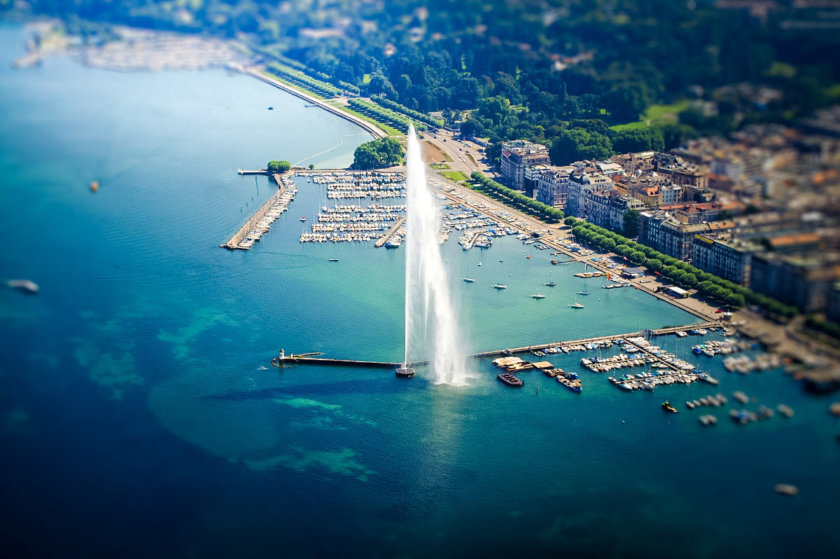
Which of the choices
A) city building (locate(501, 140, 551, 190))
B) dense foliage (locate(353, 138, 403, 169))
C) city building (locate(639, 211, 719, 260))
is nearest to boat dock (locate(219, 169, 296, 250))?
dense foliage (locate(353, 138, 403, 169))

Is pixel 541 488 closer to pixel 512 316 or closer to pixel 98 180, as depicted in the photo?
pixel 512 316

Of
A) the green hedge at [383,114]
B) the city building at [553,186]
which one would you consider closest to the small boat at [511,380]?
the city building at [553,186]

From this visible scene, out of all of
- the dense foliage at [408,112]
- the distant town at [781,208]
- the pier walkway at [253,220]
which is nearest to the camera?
the distant town at [781,208]

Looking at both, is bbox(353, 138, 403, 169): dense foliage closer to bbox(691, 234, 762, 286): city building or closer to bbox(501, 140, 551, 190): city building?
bbox(501, 140, 551, 190): city building

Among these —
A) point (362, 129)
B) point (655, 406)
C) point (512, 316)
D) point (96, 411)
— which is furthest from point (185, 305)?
point (362, 129)

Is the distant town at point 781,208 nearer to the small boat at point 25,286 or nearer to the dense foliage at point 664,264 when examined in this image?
the dense foliage at point 664,264
